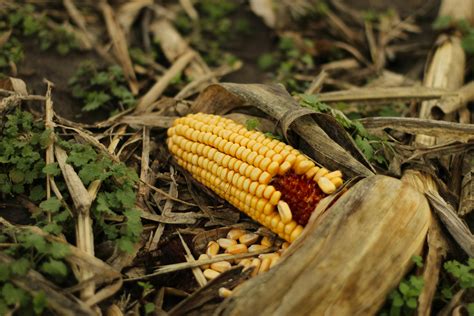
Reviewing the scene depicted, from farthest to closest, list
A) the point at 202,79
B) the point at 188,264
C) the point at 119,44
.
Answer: the point at 119,44, the point at 202,79, the point at 188,264

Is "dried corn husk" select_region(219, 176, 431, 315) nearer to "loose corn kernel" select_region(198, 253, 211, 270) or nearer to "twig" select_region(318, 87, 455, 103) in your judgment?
"loose corn kernel" select_region(198, 253, 211, 270)

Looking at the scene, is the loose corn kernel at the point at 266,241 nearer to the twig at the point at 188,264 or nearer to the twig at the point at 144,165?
the twig at the point at 188,264

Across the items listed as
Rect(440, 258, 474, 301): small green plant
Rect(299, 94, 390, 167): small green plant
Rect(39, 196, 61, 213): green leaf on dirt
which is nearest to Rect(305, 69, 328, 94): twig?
Rect(299, 94, 390, 167): small green plant

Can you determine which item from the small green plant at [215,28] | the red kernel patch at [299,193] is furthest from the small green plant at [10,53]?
the red kernel patch at [299,193]

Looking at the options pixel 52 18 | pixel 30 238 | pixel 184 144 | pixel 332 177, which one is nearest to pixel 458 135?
pixel 332 177

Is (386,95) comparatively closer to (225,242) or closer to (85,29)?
(225,242)

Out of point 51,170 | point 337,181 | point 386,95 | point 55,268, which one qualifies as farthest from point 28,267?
point 386,95
